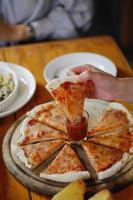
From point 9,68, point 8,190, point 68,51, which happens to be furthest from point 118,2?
point 8,190

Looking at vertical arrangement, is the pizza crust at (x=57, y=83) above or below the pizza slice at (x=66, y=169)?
above

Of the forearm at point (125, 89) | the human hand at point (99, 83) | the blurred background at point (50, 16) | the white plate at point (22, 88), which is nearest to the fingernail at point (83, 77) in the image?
the human hand at point (99, 83)

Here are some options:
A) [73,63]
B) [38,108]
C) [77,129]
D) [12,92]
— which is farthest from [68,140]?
[73,63]

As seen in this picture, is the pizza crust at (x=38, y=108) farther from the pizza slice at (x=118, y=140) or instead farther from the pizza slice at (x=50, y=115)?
the pizza slice at (x=118, y=140)

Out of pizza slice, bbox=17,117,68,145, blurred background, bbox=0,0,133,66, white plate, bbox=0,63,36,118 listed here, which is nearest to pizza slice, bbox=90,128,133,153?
pizza slice, bbox=17,117,68,145

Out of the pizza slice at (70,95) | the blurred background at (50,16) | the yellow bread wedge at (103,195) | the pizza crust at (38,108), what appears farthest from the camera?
the blurred background at (50,16)
